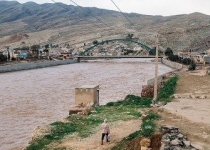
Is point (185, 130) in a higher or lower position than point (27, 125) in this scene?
higher

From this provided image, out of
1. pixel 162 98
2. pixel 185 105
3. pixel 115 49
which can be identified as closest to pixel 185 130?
pixel 185 105

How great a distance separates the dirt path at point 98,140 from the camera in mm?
11492

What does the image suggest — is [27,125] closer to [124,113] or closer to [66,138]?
[124,113]

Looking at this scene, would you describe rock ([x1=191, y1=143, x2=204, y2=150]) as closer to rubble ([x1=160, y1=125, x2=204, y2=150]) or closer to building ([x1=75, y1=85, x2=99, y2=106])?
rubble ([x1=160, y1=125, x2=204, y2=150])

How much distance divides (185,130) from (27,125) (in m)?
9.70

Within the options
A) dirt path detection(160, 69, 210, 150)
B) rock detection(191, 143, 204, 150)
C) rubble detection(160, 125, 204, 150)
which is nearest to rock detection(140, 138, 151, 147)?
rubble detection(160, 125, 204, 150)

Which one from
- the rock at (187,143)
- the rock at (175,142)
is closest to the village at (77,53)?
the rock at (187,143)

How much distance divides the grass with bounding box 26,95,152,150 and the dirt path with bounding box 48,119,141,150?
1.21 feet

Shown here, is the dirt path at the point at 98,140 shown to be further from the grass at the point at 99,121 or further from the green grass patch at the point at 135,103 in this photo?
the green grass patch at the point at 135,103

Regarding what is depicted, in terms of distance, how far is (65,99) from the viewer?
1112 inches

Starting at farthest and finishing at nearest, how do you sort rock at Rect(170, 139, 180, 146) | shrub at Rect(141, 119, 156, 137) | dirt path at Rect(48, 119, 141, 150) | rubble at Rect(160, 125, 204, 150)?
dirt path at Rect(48, 119, 141, 150)
shrub at Rect(141, 119, 156, 137)
rock at Rect(170, 139, 180, 146)
rubble at Rect(160, 125, 204, 150)

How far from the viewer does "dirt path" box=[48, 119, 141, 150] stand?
1149 centimetres

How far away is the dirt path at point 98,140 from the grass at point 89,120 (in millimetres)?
367

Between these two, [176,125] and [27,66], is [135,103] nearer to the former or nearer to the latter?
[176,125]
